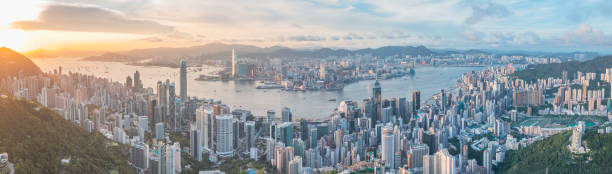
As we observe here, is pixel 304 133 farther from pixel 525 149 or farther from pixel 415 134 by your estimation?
pixel 525 149

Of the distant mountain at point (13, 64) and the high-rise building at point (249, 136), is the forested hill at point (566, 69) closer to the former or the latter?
the high-rise building at point (249, 136)

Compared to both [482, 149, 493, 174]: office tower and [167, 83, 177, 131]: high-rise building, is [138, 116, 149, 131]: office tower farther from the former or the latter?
[482, 149, 493, 174]: office tower

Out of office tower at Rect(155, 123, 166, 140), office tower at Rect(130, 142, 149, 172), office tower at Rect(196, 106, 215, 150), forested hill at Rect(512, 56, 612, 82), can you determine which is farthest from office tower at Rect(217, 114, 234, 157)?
forested hill at Rect(512, 56, 612, 82)

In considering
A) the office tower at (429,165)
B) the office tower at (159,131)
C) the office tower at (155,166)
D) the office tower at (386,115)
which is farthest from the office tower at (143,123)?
the office tower at (429,165)

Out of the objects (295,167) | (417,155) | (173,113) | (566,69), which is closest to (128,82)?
(173,113)

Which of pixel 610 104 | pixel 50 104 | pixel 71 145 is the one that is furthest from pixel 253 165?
pixel 610 104

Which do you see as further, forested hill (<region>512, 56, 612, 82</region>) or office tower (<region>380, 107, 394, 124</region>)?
forested hill (<region>512, 56, 612, 82</region>)
